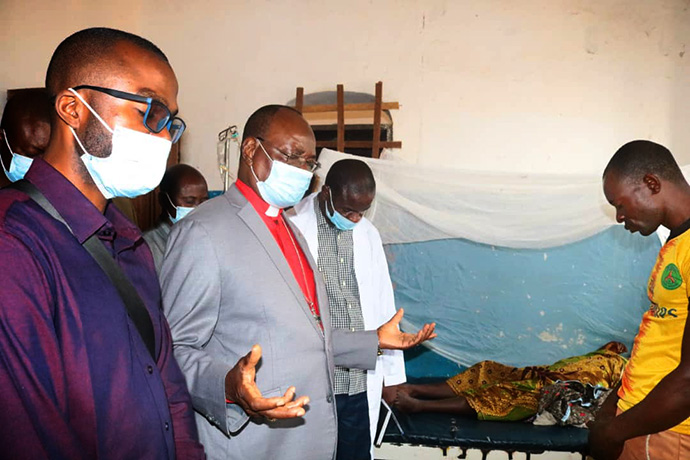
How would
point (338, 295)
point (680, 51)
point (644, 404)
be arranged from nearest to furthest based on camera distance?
point (644, 404) < point (338, 295) < point (680, 51)

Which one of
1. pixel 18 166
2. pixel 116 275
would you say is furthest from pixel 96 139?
pixel 18 166

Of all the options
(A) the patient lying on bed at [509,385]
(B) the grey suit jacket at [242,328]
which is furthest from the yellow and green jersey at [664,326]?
(A) the patient lying on bed at [509,385]

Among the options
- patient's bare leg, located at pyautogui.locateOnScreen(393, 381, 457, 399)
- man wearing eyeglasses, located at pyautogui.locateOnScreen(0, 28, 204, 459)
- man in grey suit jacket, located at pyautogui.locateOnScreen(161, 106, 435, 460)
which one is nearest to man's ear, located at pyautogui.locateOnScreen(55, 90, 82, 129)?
man wearing eyeglasses, located at pyautogui.locateOnScreen(0, 28, 204, 459)

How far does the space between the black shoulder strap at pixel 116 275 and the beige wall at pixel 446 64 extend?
3.51m

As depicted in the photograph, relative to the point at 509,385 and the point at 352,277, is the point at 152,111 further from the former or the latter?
the point at 509,385

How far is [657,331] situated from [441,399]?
6.78 feet

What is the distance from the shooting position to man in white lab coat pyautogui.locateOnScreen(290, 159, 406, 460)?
252 cm

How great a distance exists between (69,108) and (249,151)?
81 centimetres

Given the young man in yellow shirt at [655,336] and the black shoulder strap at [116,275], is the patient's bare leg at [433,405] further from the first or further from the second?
the black shoulder strap at [116,275]

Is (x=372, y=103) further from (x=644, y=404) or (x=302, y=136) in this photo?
(x=644, y=404)

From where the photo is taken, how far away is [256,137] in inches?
68.9

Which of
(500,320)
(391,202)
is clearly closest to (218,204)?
(391,202)

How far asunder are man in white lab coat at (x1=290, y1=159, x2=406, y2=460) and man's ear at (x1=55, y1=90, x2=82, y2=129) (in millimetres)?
1674

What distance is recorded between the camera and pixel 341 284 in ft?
8.61
